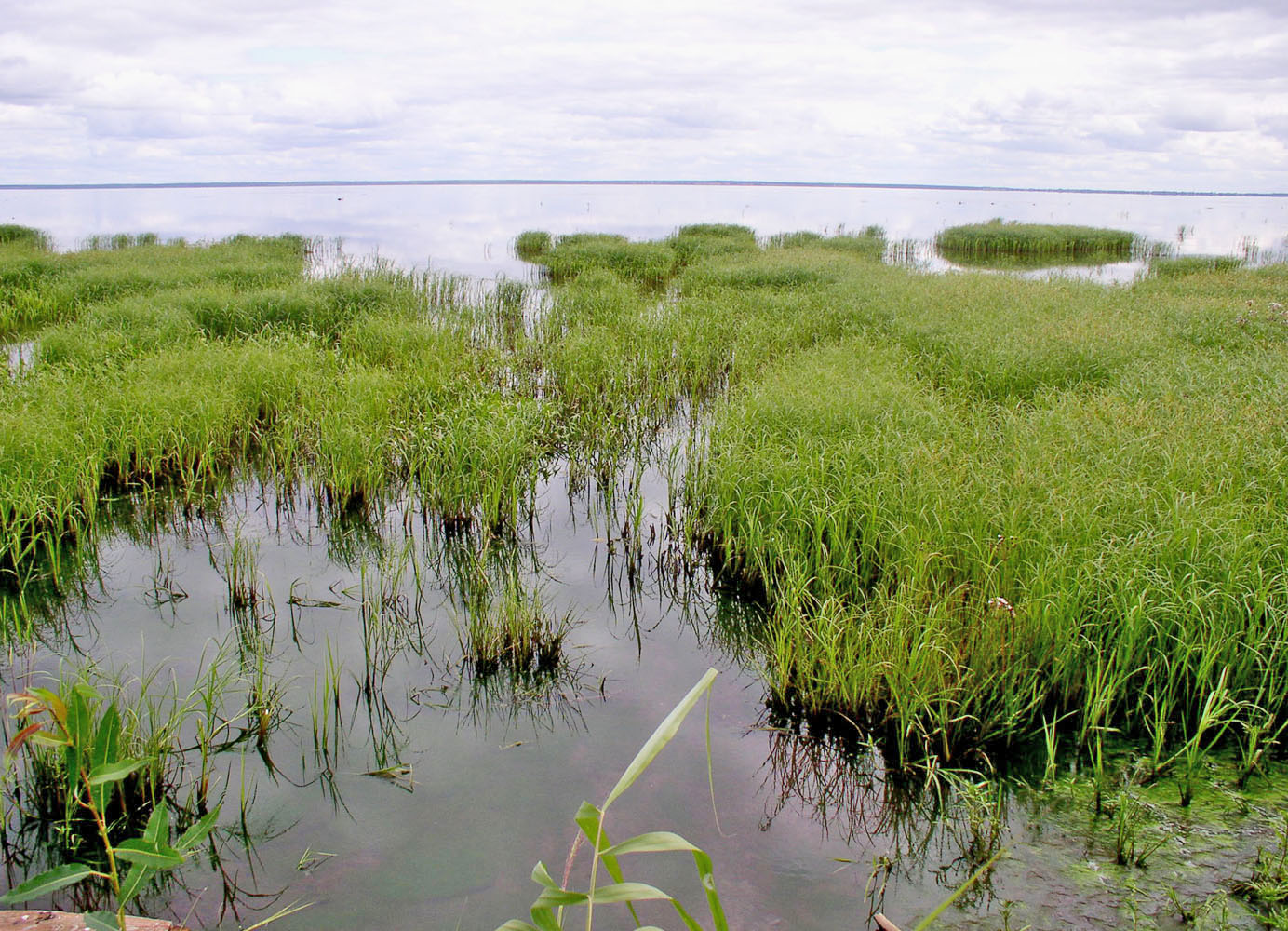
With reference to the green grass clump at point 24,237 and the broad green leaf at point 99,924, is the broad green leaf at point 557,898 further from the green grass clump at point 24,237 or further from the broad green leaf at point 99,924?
the green grass clump at point 24,237

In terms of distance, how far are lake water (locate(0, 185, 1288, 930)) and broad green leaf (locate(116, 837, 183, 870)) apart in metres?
1.53

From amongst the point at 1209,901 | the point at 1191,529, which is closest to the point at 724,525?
the point at 1191,529

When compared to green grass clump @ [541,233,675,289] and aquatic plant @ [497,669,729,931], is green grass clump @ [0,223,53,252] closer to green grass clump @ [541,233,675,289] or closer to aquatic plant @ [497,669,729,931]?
green grass clump @ [541,233,675,289]

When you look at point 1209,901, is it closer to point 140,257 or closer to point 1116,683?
point 1116,683

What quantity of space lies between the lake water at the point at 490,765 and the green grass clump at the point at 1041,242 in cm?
2771

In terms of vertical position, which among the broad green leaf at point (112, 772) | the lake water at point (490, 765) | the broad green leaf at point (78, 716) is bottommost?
the lake water at point (490, 765)

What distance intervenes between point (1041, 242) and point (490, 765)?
Result: 31.6m

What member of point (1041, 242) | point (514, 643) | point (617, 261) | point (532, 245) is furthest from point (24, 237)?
point (1041, 242)

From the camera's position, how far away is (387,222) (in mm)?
54031

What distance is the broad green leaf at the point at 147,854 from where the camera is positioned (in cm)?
178

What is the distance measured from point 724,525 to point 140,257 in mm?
18032

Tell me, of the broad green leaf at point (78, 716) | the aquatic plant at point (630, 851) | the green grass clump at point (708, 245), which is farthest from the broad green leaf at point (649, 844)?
the green grass clump at point (708, 245)

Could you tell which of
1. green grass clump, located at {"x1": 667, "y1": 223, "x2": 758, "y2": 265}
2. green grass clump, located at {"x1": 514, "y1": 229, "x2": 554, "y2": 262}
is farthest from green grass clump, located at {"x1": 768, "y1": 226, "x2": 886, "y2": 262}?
green grass clump, located at {"x1": 514, "y1": 229, "x2": 554, "y2": 262}

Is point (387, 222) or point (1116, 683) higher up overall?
point (387, 222)
